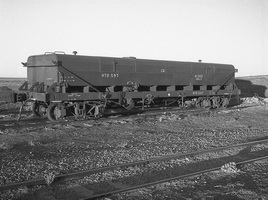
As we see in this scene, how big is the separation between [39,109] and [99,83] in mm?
3053

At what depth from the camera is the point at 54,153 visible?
7645 millimetres

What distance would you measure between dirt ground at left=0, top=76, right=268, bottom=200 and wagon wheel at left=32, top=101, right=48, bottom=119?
2.35 meters

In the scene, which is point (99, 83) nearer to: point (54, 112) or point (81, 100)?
point (81, 100)

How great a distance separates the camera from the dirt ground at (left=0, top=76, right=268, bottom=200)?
5.34 metres

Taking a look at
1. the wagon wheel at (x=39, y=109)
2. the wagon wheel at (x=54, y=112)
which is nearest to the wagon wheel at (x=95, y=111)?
the wagon wheel at (x=54, y=112)

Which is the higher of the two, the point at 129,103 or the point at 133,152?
the point at 129,103

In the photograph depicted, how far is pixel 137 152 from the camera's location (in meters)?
7.94

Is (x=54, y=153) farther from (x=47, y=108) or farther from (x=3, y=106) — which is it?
(x=3, y=106)

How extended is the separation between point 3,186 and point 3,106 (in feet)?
48.7

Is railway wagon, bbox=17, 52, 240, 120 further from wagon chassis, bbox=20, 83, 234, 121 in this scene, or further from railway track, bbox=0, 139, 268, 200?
railway track, bbox=0, 139, 268, 200

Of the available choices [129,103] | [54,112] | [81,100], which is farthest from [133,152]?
[129,103]

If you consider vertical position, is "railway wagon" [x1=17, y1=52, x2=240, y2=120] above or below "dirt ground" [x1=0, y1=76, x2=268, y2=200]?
above

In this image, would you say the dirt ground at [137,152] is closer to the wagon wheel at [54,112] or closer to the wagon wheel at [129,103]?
the wagon wheel at [54,112]

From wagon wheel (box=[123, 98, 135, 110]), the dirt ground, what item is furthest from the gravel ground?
wagon wheel (box=[123, 98, 135, 110])
